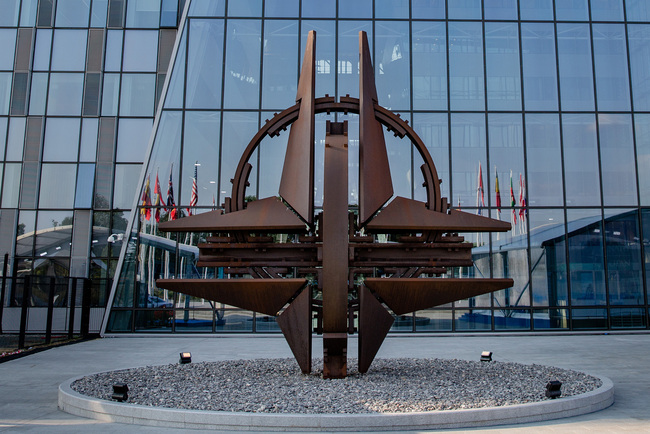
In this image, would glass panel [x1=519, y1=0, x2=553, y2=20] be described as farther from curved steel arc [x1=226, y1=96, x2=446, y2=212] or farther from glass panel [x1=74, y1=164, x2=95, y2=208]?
glass panel [x1=74, y1=164, x2=95, y2=208]

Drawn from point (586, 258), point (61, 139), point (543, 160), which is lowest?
point (586, 258)

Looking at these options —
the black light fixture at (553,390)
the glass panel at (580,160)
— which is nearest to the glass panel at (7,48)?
the glass panel at (580,160)

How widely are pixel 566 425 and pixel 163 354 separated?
1182 centimetres

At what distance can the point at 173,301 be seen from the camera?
75.0 feet

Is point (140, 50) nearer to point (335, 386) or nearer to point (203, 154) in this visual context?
point (203, 154)

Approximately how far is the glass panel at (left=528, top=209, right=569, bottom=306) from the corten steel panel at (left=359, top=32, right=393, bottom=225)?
12988mm

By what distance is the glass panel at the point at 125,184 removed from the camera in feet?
78.9

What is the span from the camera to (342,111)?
474 inches

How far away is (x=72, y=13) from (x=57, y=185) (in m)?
7.29

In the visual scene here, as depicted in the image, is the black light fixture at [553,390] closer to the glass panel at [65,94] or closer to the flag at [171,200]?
the flag at [171,200]

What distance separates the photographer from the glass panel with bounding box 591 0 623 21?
24594 mm

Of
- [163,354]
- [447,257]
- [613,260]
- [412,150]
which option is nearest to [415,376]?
[447,257]

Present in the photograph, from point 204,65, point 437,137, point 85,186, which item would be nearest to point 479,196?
point 437,137

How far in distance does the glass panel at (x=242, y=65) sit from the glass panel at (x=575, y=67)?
11975mm
